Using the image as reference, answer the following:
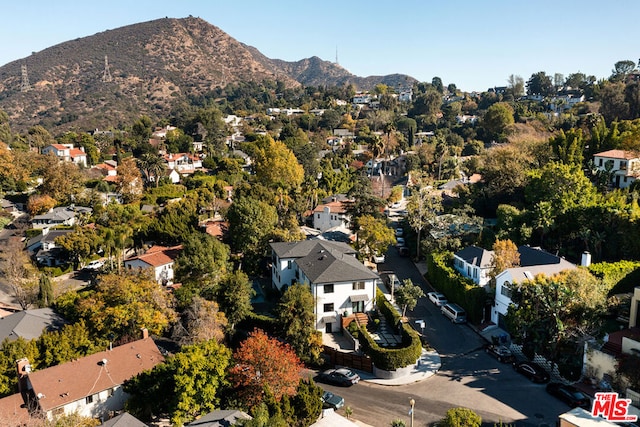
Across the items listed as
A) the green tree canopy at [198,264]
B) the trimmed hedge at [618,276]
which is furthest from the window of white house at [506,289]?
the green tree canopy at [198,264]

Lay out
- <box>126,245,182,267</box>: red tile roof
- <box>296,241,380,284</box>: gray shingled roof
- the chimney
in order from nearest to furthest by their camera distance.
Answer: the chimney, <box>296,241,380,284</box>: gray shingled roof, <box>126,245,182,267</box>: red tile roof

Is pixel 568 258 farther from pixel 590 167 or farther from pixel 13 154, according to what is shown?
pixel 13 154

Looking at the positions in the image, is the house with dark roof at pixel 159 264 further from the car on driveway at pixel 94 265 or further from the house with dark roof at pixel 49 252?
the house with dark roof at pixel 49 252

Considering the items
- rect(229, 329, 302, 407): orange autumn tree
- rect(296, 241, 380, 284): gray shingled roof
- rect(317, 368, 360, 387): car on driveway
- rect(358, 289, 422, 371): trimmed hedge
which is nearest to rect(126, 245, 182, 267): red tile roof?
rect(296, 241, 380, 284): gray shingled roof

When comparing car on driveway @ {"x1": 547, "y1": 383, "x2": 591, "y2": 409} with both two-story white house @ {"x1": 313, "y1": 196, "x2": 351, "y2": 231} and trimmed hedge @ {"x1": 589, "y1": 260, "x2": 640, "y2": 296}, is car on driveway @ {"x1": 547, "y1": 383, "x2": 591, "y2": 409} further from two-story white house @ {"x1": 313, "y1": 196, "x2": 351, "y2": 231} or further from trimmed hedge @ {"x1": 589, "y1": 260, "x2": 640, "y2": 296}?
two-story white house @ {"x1": 313, "y1": 196, "x2": 351, "y2": 231}

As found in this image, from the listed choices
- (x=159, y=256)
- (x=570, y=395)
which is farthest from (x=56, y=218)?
(x=570, y=395)

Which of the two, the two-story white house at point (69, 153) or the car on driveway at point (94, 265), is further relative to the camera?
the two-story white house at point (69, 153)

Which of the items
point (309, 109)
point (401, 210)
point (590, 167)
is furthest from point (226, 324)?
point (309, 109)
